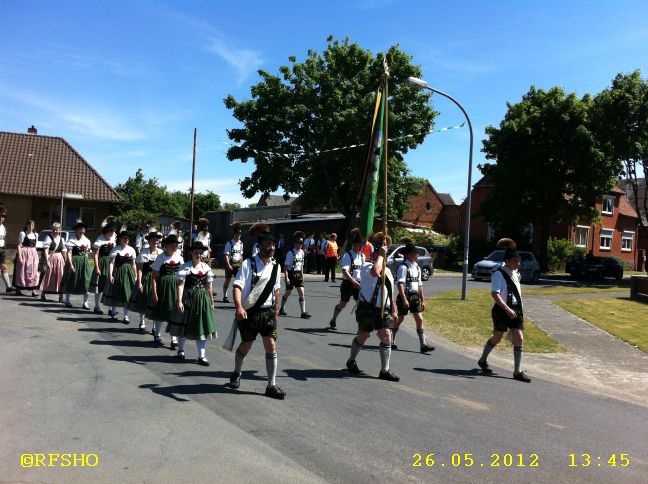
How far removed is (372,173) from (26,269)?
10673 mm

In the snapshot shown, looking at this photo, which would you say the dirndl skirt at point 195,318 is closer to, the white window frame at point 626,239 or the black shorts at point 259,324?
the black shorts at point 259,324

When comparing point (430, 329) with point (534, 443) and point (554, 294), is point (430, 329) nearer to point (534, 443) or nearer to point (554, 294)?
point (534, 443)

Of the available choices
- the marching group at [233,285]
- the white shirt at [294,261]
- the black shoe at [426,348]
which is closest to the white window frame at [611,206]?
the white shirt at [294,261]

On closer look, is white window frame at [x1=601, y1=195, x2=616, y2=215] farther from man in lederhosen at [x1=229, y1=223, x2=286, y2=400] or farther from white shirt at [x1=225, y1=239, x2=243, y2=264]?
man in lederhosen at [x1=229, y1=223, x2=286, y2=400]

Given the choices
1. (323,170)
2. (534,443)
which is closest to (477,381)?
(534,443)

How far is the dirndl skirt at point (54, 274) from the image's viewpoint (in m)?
13.7

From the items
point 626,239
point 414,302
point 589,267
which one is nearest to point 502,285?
point 414,302

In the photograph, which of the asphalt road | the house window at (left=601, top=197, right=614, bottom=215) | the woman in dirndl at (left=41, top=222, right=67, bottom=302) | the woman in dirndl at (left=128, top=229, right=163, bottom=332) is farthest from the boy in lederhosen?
the house window at (left=601, top=197, right=614, bottom=215)

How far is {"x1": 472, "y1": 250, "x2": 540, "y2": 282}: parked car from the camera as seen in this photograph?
29.7 metres

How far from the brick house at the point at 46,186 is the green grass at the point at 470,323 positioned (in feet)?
81.6

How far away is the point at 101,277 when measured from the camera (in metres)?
12.2

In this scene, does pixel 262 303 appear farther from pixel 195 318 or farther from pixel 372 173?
pixel 372 173

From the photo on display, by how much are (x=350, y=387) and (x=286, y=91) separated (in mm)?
32164

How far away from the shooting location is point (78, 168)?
38312 millimetres
